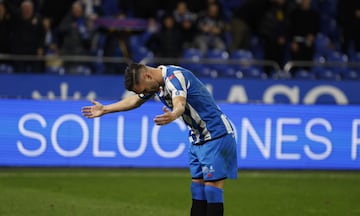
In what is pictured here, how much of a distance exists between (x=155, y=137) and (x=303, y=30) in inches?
262

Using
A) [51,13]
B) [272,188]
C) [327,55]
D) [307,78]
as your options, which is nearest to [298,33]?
[327,55]

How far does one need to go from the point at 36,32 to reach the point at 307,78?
573 centimetres

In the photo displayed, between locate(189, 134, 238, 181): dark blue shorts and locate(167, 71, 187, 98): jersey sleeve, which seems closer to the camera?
locate(167, 71, 187, 98): jersey sleeve

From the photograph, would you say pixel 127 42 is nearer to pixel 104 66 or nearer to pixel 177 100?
pixel 104 66

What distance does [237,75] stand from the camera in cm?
1880

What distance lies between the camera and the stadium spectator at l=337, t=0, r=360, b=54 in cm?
2048

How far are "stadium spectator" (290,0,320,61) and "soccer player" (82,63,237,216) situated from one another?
11.3 metres

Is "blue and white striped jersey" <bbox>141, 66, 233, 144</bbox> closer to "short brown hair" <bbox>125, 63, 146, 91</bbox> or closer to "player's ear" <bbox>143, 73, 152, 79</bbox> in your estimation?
"player's ear" <bbox>143, 73, 152, 79</bbox>

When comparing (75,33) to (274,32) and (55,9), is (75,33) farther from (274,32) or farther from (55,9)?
(274,32)

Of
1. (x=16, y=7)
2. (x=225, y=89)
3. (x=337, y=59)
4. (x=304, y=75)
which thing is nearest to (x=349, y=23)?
(x=337, y=59)

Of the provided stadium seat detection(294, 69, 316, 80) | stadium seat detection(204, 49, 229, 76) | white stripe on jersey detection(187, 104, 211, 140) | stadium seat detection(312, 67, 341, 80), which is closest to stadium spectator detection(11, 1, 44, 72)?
stadium seat detection(204, 49, 229, 76)

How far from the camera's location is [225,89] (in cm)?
1761

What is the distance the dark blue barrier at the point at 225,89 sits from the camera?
679 inches

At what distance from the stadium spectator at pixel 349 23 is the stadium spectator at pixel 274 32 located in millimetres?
1669
